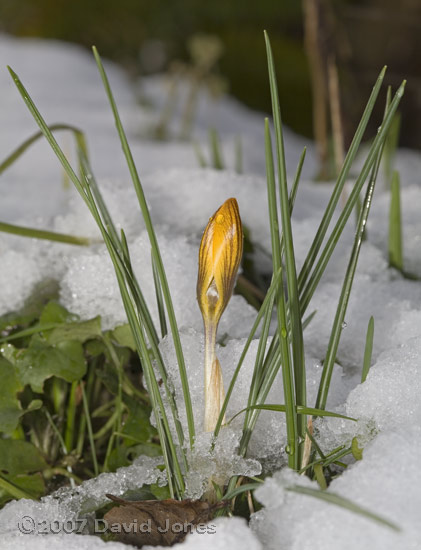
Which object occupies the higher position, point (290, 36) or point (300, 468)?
point (290, 36)

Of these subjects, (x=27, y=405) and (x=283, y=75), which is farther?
(x=283, y=75)

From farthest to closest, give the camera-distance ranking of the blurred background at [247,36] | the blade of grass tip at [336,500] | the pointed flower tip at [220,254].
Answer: the blurred background at [247,36], the pointed flower tip at [220,254], the blade of grass tip at [336,500]

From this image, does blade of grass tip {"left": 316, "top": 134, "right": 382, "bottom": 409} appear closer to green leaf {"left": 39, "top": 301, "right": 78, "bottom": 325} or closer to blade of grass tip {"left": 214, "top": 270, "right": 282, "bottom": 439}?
blade of grass tip {"left": 214, "top": 270, "right": 282, "bottom": 439}

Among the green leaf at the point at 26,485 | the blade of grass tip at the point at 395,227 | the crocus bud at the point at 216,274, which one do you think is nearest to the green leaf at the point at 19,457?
the green leaf at the point at 26,485

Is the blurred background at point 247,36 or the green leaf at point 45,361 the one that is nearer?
the green leaf at point 45,361

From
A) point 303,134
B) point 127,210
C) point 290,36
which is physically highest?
point 290,36

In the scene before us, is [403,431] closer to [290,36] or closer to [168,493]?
[168,493]

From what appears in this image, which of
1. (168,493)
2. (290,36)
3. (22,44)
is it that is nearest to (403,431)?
(168,493)

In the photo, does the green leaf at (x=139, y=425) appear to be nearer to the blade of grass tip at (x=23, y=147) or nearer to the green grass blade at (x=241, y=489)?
the green grass blade at (x=241, y=489)

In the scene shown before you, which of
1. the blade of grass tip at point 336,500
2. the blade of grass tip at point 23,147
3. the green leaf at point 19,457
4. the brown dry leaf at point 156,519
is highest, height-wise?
the blade of grass tip at point 23,147
